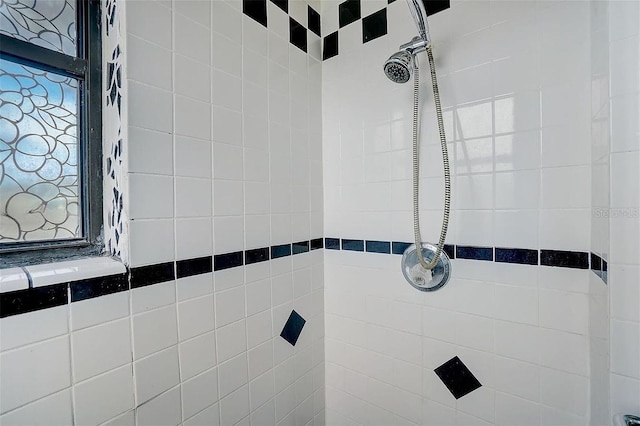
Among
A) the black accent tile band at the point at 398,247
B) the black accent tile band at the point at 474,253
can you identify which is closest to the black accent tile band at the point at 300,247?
the black accent tile band at the point at 398,247

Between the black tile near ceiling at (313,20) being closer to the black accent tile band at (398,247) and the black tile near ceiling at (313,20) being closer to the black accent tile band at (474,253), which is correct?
the black accent tile band at (398,247)

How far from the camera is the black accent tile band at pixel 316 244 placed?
4.13 feet

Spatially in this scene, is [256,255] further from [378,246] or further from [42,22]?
[42,22]

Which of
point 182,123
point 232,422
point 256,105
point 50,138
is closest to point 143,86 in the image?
point 182,123

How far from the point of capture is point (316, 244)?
1.28m

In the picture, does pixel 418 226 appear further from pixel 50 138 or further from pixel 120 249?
pixel 50 138

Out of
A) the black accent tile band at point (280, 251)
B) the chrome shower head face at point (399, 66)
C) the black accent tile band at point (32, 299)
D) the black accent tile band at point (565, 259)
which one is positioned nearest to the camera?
the black accent tile band at point (32, 299)

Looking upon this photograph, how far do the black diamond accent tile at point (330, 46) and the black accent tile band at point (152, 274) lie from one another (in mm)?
1064

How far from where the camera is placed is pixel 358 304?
1218 millimetres

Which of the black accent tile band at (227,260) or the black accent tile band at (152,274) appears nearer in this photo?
the black accent tile band at (152,274)

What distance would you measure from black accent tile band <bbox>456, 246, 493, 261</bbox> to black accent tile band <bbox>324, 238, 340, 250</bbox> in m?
0.49

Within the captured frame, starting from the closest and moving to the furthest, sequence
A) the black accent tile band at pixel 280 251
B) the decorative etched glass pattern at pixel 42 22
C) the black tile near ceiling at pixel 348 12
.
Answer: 1. the decorative etched glass pattern at pixel 42 22
2. the black accent tile band at pixel 280 251
3. the black tile near ceiling at pixel 348 12

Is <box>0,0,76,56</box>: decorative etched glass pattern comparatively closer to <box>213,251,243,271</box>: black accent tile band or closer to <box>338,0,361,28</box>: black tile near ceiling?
<box>213,251,243,271</box>: black accent tile band

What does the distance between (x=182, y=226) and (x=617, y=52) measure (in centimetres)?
110
